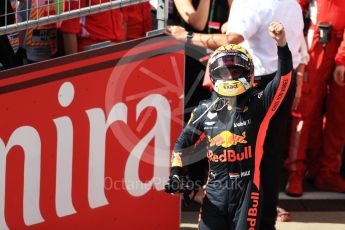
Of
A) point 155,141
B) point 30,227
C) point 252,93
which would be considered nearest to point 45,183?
point 30,227

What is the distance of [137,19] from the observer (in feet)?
21.3

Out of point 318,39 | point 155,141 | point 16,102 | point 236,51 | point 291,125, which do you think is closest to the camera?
point 236,51

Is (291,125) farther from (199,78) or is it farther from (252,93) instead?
(252,93)

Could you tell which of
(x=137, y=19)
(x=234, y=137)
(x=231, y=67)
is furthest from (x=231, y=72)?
(x=137, y=19)

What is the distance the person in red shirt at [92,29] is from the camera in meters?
6.01

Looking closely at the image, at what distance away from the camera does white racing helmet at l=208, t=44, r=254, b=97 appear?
4914 mm

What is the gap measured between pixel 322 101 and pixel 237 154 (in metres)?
2.27

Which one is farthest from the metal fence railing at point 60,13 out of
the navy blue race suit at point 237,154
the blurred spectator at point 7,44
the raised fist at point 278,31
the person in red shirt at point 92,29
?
the raised fist at point 278,31

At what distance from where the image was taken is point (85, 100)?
A: 560cm

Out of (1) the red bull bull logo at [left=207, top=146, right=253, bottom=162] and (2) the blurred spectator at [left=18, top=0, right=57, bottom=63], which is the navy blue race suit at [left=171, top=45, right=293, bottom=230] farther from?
(2) the blurred spectator at [left=18, top=0, right=57, bottom=63]

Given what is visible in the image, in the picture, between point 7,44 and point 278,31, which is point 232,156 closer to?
point 278,31

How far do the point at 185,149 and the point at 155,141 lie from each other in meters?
0.64

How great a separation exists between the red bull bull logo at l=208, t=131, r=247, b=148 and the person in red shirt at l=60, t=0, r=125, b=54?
153 centimetres

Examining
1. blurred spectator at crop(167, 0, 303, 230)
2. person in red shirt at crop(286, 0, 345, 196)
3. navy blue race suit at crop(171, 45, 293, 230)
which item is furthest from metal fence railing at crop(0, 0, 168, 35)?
person in red shirt at crop(286, 0, 345, 196)
